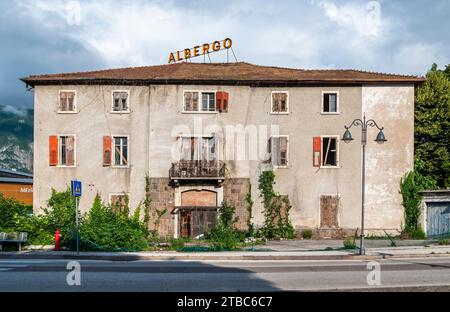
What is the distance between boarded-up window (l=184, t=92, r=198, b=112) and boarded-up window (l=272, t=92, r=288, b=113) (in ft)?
17.0

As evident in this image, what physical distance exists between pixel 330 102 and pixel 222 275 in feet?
65.4

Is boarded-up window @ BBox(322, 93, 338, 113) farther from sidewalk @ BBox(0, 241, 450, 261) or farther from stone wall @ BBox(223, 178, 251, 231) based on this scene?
sidewalk @ BBox(0, 241, 450, 261)

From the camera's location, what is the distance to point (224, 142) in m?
32.2

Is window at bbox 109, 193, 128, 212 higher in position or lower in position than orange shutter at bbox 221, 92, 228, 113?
lower

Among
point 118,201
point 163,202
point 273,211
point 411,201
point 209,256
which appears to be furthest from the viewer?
point 118,201

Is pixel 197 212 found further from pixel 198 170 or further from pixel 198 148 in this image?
pixel 198 148

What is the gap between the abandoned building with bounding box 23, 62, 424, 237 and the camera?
31906mm

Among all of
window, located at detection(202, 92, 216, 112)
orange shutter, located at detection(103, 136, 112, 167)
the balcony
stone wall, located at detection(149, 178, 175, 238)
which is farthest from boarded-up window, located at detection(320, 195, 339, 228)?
orange shutter, located at detection(103, 136, 112, 167)

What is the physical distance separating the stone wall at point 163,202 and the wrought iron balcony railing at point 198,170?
3.30ft

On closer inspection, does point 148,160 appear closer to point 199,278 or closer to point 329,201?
point 329,201

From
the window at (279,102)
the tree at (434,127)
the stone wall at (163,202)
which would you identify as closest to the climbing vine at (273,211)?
the window at (279,102)

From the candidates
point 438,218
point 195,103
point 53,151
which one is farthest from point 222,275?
point 438,218

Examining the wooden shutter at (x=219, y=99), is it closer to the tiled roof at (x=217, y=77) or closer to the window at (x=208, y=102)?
the window at (x=208, y=102)
